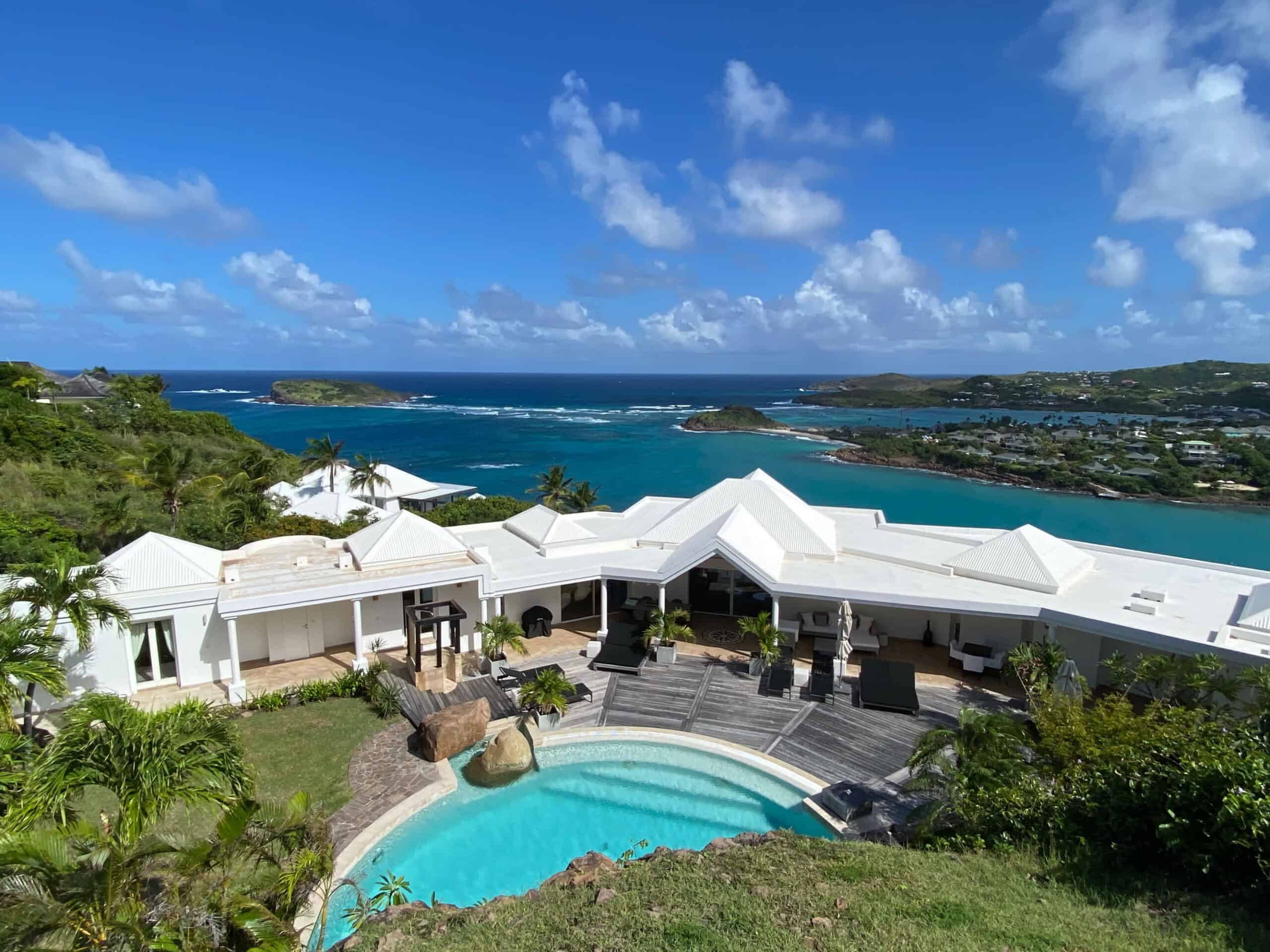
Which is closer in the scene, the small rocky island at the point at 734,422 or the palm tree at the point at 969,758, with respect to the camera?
the palm tree at the point at 969,758

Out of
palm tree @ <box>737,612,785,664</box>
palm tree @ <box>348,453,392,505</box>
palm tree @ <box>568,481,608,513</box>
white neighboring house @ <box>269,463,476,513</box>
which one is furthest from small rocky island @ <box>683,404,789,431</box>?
palm tree @ <box>737,612,785,664</box>

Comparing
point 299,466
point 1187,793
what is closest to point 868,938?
point 1187,793

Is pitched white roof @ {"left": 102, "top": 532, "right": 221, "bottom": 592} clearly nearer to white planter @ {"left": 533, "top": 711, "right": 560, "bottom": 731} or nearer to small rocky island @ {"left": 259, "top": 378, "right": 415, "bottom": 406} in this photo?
white planter @ {"left": 533, "top": 711, "right": 560, "bottom": 731}

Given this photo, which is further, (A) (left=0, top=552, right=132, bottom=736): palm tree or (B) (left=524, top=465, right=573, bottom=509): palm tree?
(B) (left=524, top=465, right=573, bottom=509): palm tree

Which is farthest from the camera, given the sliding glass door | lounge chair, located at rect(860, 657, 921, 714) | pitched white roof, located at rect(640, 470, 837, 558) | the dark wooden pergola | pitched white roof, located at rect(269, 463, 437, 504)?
pitched white roof, located at rect(269, 463, 437, 504)

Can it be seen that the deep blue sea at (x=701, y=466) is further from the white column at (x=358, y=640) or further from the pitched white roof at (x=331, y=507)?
the white column at (x=358, y=640)

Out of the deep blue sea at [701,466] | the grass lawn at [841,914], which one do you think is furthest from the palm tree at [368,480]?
the grass lawn at [841,914]
